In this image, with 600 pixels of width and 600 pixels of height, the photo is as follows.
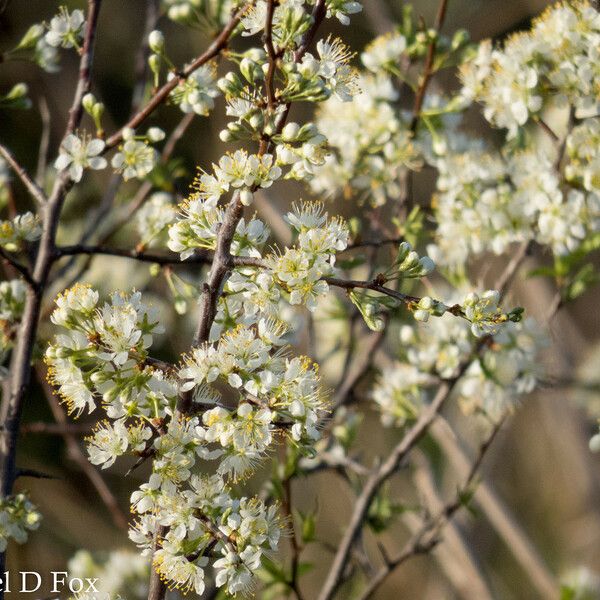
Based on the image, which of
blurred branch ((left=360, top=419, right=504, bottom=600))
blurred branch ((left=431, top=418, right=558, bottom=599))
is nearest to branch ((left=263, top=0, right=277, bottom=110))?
blurred branch ((left=360, top=419, right=504, bottom=600))

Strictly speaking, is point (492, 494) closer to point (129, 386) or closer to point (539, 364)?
point (539, 364)

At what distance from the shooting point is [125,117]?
231 inches

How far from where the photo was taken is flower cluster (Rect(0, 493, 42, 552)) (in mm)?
1600

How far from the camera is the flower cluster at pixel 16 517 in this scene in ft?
5.25

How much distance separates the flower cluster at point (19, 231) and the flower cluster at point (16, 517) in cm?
51

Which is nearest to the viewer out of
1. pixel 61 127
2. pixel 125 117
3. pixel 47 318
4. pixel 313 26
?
pixel 313 26

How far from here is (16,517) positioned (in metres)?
1.62

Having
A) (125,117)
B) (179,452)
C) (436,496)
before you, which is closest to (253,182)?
(179,452)

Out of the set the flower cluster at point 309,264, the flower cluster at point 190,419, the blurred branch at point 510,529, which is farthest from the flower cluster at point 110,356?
the blurred branch at point 510,529

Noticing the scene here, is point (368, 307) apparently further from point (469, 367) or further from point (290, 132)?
point (469, 367)

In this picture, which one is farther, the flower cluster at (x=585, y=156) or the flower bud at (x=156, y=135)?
the flower cluster at (x=585, y=156)

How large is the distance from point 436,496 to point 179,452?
6.34 ft

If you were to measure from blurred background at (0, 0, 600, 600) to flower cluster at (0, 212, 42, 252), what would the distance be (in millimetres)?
1160

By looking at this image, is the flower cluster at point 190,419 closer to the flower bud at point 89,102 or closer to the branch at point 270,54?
the branch at point 270,54
